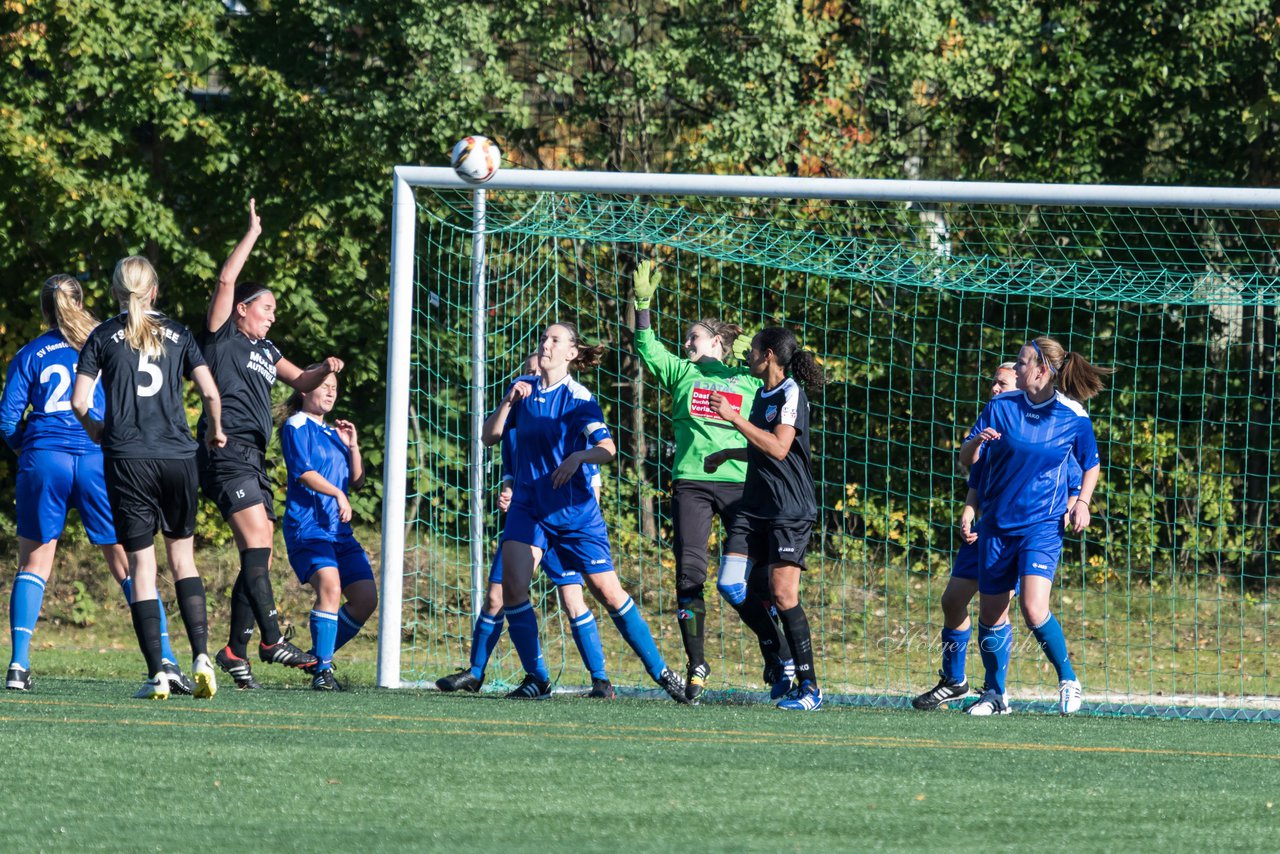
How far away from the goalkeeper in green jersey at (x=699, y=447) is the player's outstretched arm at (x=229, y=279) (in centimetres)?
185

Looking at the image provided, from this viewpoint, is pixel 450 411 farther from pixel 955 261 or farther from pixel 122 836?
pixel 122 836

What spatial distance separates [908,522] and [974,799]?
267 inches

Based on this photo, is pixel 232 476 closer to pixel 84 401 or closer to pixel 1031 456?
pixel 84 401

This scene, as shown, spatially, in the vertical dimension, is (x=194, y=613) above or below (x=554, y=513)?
below

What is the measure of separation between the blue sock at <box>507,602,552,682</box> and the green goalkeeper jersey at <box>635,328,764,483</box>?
3.31ft

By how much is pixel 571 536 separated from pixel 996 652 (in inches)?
79.3

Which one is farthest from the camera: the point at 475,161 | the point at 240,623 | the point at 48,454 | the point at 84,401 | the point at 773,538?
the point at 475,161

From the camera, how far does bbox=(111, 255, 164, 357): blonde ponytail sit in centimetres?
661

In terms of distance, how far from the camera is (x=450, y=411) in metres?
12.4

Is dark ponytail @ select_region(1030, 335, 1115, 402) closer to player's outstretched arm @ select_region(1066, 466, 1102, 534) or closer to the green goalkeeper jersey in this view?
player's outstretched arm @ select_region(1066, 466, 1102, 534)

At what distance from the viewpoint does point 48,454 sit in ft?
23.4

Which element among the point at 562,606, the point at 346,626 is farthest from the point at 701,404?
the point at 346,626

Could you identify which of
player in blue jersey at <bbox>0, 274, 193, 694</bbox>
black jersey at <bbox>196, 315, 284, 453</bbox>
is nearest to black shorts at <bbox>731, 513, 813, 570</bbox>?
black jersey at <bbox>196, 315, 284, 453</bbox>

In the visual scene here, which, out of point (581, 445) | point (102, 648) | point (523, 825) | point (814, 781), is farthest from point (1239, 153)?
point (523, 825)
